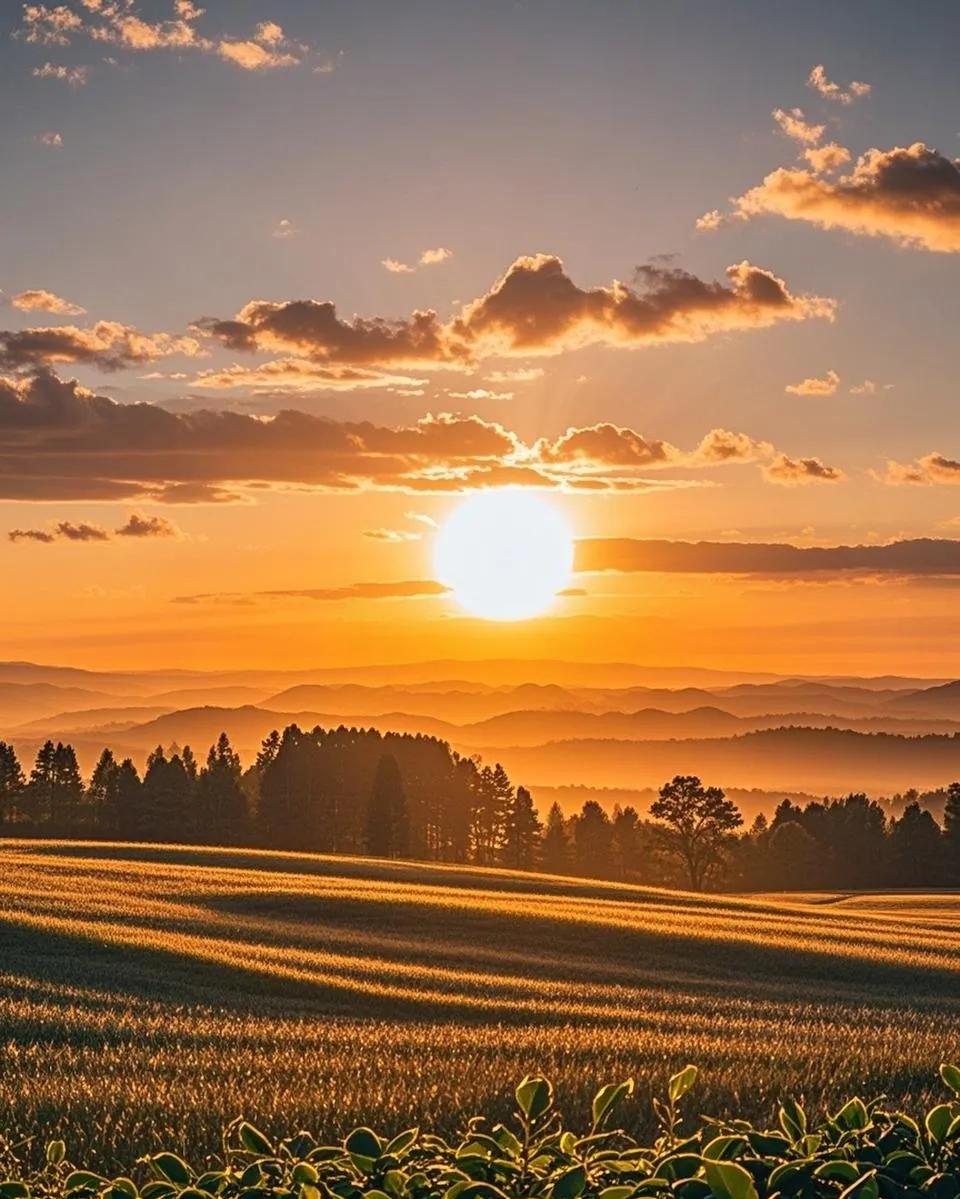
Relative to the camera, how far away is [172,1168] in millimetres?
4648

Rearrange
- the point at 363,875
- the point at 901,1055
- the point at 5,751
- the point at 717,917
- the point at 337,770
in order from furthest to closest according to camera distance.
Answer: the point at 337,770 → the point at 5,751 → the point at 363,875 → the point at 717,917 → the point at 901,1055

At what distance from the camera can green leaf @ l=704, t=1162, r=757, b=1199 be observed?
13.2ft

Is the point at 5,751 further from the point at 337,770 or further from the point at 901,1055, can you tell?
the point at 901,1055

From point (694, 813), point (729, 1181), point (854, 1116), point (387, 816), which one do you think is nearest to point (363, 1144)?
point (729, 1181)

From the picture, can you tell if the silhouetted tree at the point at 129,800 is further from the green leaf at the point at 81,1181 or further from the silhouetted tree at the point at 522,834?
the green leaf at the point at 81,1181

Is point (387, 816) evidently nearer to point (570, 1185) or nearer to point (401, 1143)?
point (401, 1143)

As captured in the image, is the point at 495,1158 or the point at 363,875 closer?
the point at 495,1158

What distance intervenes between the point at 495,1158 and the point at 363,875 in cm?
6239

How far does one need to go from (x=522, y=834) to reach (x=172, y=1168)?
12957cm

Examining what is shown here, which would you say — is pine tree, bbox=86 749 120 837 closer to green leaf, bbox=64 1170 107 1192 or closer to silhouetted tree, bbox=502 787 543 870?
silhouetted tree, bbox=502 787 543 870

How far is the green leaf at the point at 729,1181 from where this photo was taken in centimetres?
402

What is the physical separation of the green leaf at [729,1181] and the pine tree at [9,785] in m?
116

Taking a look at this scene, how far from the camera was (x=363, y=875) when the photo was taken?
66000 mm

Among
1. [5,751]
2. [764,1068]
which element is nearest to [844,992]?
[764,1068]
